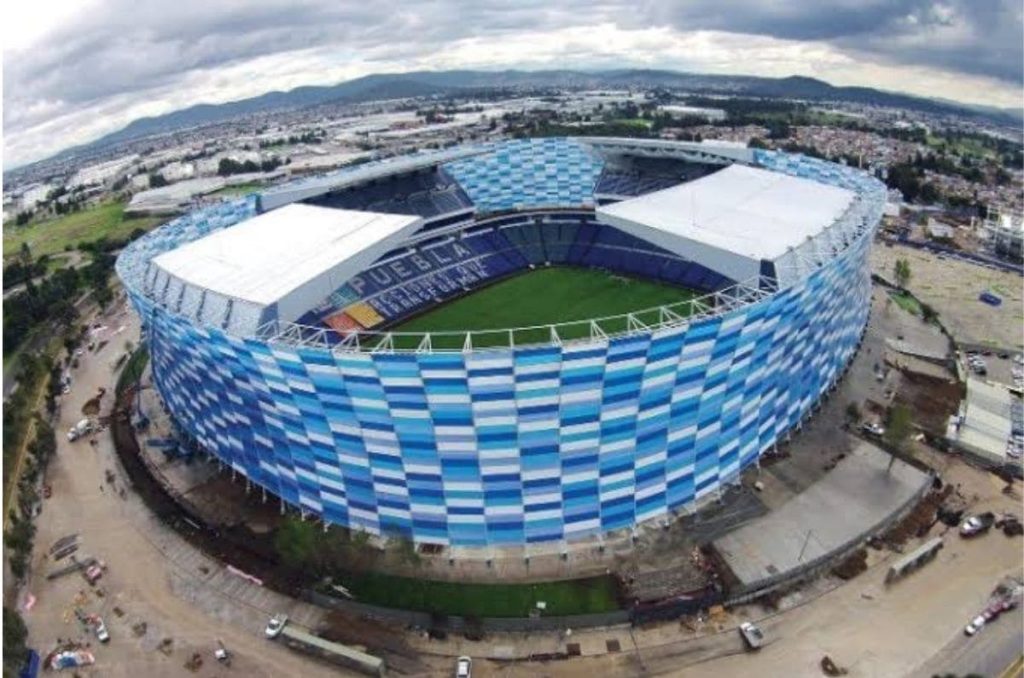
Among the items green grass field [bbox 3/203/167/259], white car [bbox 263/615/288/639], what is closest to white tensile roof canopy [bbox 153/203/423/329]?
white car [bbox 263/615/288/639]

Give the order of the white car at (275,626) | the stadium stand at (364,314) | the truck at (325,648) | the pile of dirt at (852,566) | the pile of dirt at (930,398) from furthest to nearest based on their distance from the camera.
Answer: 1. the stadium stand at (364,314)
2. the pile of dirt at (930,398)
3. the pile of dirt at (852,566)
4. the white car at (275,626)
5. the truck at (325,648)

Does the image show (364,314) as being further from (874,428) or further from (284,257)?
(874,428)

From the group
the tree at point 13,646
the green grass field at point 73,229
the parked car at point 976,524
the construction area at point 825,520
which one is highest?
the green grass field at point 73,229

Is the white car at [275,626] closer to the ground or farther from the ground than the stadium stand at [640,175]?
closer to the ground

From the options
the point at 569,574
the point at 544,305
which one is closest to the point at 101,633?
the point at 569,574

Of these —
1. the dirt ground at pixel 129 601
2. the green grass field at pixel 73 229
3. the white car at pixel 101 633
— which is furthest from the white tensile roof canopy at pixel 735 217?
the green grass field at pixel 73 229

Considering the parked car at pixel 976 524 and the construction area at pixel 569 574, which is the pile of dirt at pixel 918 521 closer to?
the construction area at pixel 569 574

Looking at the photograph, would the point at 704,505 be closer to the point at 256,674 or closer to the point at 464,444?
the point at 464,444

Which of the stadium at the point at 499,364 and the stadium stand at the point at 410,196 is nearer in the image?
the stadium at the point at 499,364
